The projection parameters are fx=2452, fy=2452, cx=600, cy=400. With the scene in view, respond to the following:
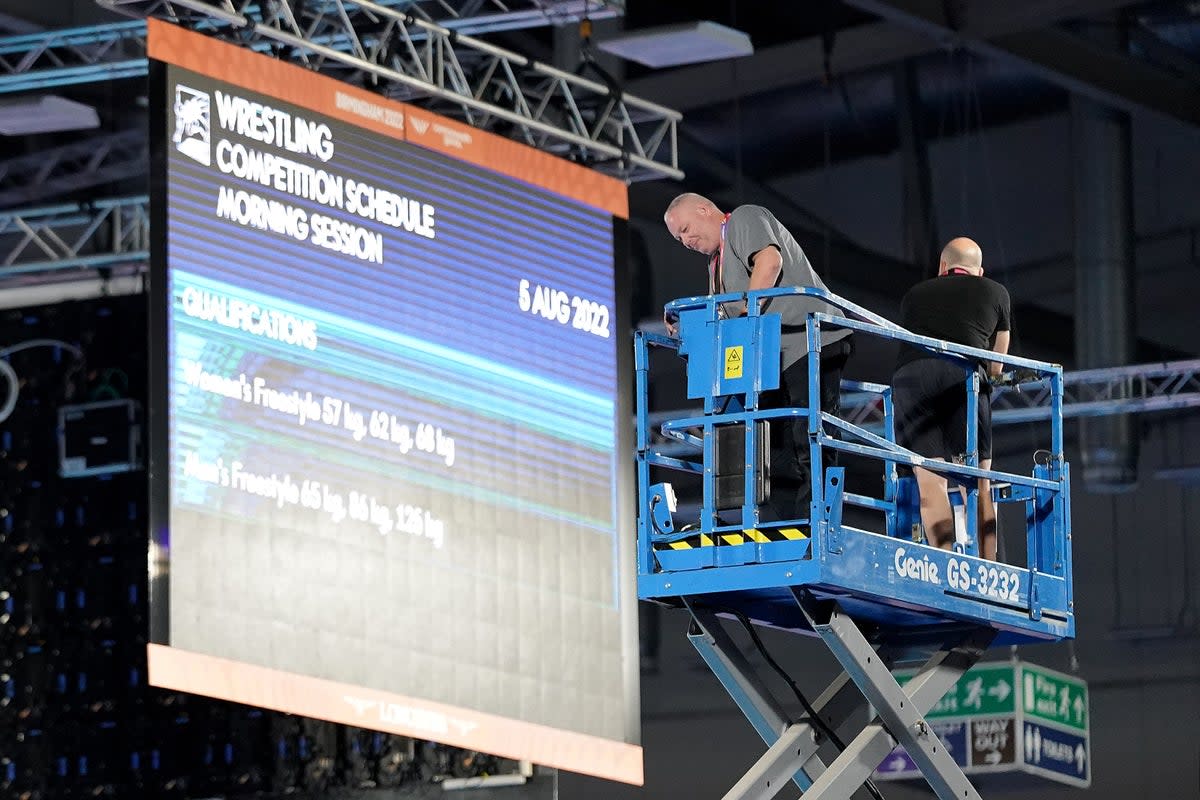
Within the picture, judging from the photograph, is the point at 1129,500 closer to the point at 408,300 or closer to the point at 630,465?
the point at 630,465

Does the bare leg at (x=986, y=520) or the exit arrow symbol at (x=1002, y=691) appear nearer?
the bare leg at (x=986, y=520)

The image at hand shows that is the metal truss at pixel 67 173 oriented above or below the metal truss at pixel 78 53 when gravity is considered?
above

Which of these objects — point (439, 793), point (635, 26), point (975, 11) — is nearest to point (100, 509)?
point (439, 793)

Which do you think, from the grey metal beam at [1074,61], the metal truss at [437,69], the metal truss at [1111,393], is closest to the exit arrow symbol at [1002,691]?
the metal truss at [1111,393]

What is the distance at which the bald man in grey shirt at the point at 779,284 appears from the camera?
828 centimetres

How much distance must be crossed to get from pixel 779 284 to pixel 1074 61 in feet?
33.3

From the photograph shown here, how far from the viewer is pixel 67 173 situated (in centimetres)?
1950

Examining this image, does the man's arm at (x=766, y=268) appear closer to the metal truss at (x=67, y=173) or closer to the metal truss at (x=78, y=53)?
the metal truss at (x=78, y=53)

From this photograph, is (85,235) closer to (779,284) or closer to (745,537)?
(779,284)

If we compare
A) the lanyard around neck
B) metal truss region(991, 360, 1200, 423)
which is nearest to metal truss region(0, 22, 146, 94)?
metal truss region(991, 360, 1200, 423)

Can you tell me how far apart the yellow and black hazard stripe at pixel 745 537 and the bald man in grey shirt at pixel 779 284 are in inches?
9.0

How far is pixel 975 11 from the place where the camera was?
A: 16.9 metres

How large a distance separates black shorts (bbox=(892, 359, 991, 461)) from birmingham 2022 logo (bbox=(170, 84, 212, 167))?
5257 millimetres

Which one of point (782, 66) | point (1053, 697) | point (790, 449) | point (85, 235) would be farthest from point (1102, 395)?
point (790, 449)
